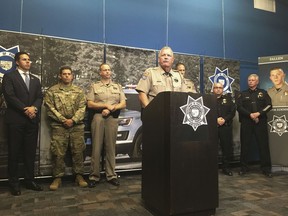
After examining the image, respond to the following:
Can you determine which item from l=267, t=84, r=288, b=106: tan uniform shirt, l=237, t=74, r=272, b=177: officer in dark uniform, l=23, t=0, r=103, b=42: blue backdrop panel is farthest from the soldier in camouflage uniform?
l=267, t=84, r=288, b=106: tan uniform shirt

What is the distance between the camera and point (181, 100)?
6.39ft

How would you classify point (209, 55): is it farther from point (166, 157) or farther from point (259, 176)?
point (166, 157)

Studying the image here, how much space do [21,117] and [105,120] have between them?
1013 millimetres

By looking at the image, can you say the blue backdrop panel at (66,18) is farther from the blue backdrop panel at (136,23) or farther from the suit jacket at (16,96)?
the suit jacket at (16,96)

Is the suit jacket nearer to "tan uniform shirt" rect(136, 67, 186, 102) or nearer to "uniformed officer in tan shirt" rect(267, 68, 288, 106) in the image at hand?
"tan uniform shirt" rect(136, 67, 186, 102)

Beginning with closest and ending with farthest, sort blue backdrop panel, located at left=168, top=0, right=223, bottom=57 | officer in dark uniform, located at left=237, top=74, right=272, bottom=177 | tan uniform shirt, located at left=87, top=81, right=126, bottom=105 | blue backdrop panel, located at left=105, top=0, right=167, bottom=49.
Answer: tan uniform shirt, located at left=87, top=81, right=126, bottom=105
officer in dark uniform, located at left=237, top=74, right=272, bottom=177
blue backdrop panel, located at left=105, top=0, right=167, bottom=49
blue backdrop panel, located at left=168, top=0, right=223, bottom=57

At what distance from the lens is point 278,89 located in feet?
13.7

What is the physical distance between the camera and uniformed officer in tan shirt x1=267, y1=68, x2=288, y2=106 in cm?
412

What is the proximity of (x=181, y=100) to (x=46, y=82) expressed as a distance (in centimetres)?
227

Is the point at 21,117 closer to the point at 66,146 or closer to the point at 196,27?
the point at 66,146

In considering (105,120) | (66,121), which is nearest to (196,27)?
(105,120)

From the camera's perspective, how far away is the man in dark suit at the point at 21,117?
2.94 m

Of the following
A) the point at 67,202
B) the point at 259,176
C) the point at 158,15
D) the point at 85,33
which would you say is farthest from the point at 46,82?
the point at 259,176

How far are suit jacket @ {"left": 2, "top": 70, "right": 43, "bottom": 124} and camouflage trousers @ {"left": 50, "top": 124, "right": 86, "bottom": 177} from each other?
1.15 feet
